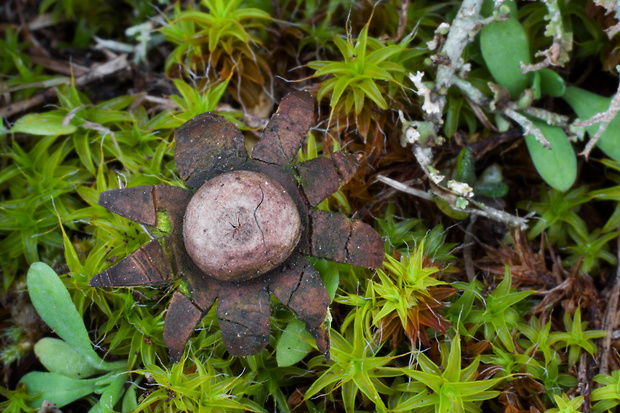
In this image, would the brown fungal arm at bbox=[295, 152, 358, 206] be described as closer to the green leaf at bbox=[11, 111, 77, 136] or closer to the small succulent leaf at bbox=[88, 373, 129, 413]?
the small succulent leaf at bbox=[88, 373, 129, 413]

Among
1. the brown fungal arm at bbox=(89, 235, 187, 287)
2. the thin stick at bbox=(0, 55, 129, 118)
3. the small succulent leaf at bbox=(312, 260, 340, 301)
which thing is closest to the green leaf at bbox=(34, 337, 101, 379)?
the brown fungal arm at bbox=(89, 235, 187, 287)

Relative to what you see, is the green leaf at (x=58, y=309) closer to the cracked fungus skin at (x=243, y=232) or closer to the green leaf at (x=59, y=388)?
the green leaf at (x=59, y=388)

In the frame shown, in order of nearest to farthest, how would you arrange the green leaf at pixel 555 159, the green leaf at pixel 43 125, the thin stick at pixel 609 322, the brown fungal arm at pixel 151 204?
the brown fungal arm at pixel 151 204, the thin stick at pixel 609 322, the green leaf at pixel 555 159, the green leaf at pixel 43 125

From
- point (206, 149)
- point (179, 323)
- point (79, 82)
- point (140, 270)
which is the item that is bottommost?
point (179, 323)

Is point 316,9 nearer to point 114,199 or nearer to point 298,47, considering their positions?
point 298,47

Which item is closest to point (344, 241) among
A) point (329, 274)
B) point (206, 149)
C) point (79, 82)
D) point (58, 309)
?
point (329, 274)

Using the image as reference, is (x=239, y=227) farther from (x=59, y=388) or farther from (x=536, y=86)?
(x=536, y=86)

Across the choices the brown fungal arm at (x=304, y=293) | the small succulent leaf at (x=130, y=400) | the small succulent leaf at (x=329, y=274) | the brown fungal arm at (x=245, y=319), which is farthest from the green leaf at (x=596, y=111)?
the small succulent leaf at (x=130, y=400)
